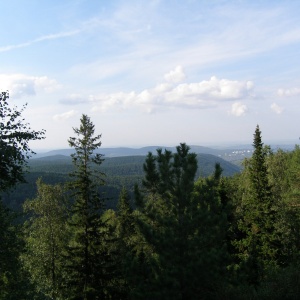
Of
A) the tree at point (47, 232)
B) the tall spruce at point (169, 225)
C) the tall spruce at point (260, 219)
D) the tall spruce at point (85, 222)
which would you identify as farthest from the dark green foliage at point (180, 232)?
the tall spruce at point (260, 219)

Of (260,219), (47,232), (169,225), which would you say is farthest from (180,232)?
(260,219)

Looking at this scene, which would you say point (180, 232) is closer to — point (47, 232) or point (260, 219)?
point (47, 232)

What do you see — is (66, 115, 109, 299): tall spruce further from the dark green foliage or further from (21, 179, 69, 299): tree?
(21, 179, 69, 299): tree

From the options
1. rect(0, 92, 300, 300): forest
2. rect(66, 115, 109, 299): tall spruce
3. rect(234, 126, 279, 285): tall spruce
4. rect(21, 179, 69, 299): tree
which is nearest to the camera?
rect(0, 92, 300, 300): forest

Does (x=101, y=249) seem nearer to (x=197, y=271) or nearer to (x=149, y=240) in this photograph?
(x=149, y=240)

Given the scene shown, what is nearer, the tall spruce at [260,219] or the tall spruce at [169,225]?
the tall spruce at [169,225]

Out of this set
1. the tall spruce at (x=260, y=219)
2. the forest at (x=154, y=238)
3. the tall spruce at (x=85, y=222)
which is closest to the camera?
the forest at (x=154, y=238)

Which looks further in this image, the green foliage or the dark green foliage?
the green foliage

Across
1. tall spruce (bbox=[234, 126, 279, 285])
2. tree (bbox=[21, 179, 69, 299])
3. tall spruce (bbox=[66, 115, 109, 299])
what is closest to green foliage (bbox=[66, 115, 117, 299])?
tall spruce (bbox=[66, 115, 109, 299])

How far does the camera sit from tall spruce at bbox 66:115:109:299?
19703 mm

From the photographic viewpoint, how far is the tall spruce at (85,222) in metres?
19.7

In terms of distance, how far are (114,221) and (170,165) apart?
98.1 feet

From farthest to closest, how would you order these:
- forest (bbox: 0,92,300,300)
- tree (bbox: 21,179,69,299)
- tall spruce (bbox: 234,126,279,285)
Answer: tall spruce (bbox: 234,126,279,285) < tree (bbox: 21,179,69,299) < forest (bbox: 0,92,300,300)

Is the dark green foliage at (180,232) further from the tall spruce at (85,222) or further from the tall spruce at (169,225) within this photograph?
the tall spruce at (85,222)
